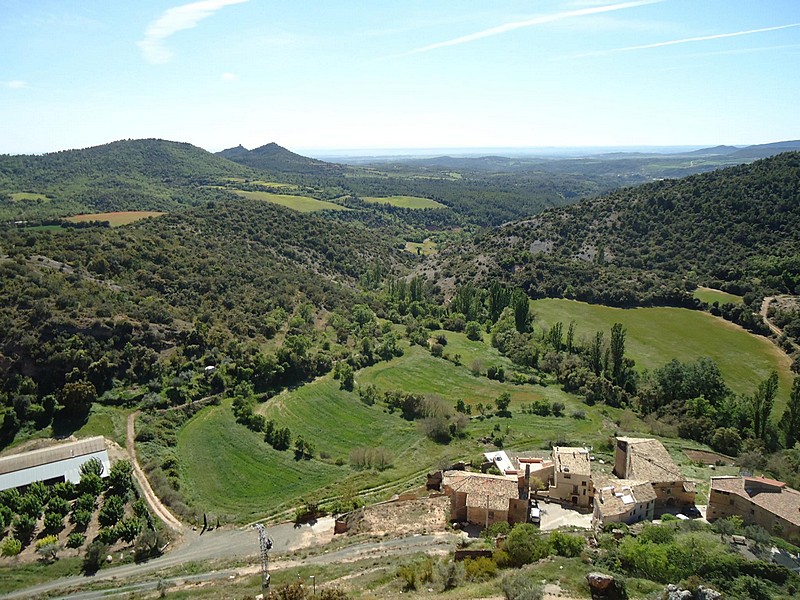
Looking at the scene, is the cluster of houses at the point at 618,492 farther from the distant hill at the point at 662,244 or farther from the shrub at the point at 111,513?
the distant hill at the point at 662,244

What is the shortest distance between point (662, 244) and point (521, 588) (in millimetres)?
106480

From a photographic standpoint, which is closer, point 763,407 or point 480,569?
point 480,569

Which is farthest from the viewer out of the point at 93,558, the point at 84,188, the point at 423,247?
the point at 84,188

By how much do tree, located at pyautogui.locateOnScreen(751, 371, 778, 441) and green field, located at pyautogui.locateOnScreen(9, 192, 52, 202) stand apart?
171 meters

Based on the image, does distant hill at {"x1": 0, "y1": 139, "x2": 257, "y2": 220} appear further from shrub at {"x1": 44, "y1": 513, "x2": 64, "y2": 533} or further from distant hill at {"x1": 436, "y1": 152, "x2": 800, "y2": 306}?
shrub at {"x1": 44, "y1": 513, "x2": 64, "y2": 533}

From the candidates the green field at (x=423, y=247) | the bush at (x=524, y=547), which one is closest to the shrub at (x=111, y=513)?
the bush at (x=524, y=547)

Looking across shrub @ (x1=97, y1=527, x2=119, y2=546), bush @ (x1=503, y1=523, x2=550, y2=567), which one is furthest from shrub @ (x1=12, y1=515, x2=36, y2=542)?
bush @ (x1=503, y1=523, x2=550, y2=567)

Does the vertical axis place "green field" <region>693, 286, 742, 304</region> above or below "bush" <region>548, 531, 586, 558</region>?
above

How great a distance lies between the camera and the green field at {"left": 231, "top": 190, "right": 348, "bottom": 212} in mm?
173125

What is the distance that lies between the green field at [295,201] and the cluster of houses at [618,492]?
139 meters

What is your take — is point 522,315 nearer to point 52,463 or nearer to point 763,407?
point 763,407

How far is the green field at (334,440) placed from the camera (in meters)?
47.2

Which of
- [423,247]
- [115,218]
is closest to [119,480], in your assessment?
[115,218]

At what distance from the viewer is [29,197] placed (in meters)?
152
